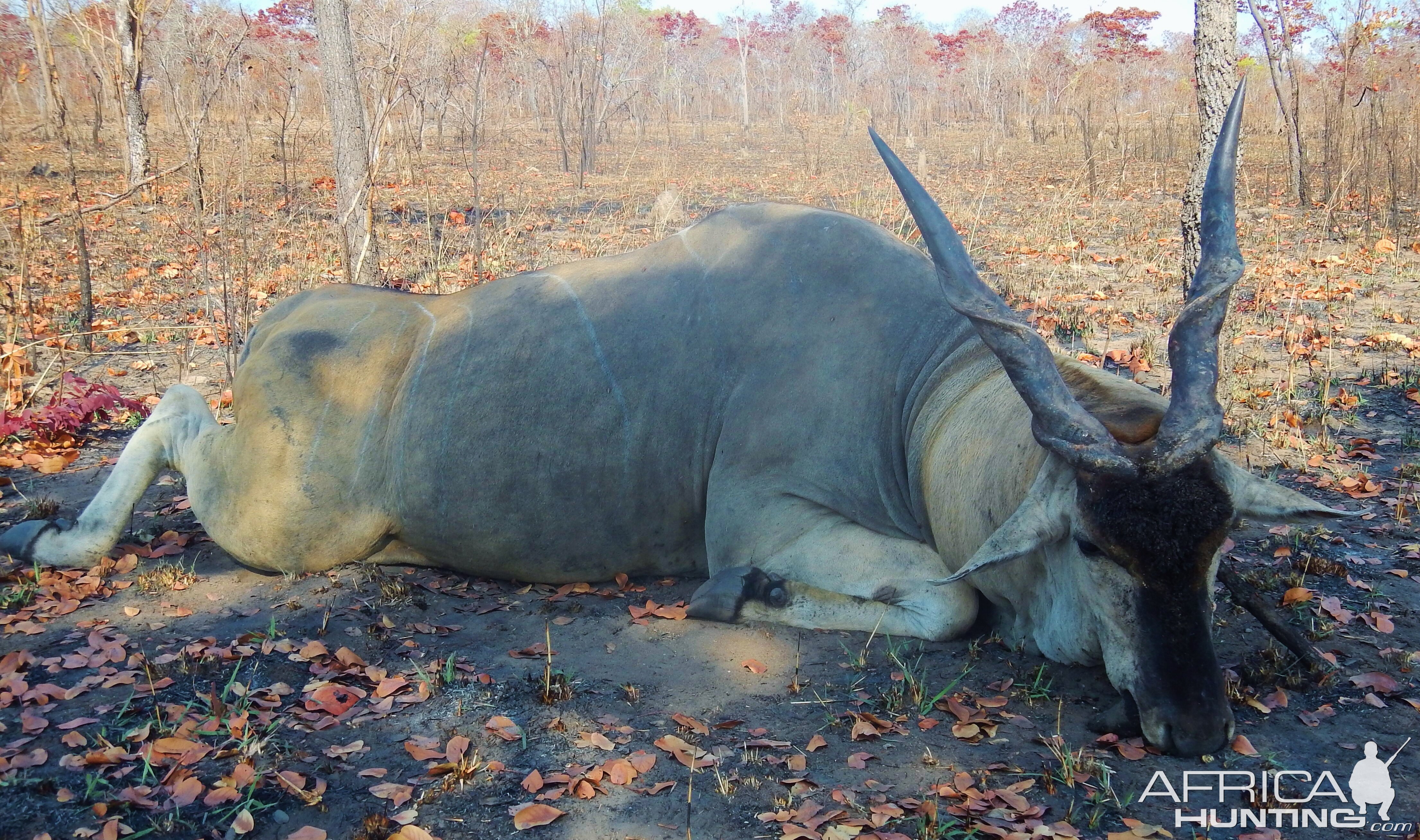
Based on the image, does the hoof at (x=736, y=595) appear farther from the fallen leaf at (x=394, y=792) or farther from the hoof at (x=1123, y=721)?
the fallen leaf at (x=394, y=792)

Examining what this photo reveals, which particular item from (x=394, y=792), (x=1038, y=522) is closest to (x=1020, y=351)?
(x=1038, y=522)

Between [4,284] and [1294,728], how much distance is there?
28.5 ft

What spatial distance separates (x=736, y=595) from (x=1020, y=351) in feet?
5.24

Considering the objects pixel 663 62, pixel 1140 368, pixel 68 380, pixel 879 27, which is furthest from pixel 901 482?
pixel 879 27

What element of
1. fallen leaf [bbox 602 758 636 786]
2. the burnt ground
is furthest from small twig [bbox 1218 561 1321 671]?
fallen leaf [bbox 602 758 636 786]

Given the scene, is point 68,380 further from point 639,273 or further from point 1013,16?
point 1013,16

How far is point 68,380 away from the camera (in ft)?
25.8

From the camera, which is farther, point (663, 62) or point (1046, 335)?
point (663, 62)

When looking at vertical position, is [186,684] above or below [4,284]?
below

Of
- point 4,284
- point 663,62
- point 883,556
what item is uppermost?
point 663,62

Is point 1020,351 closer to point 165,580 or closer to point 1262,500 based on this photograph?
point 1262,500

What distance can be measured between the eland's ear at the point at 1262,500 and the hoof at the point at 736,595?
1784 millimetres

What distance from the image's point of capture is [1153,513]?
3217 mm

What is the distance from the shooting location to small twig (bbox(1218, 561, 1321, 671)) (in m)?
3.87
